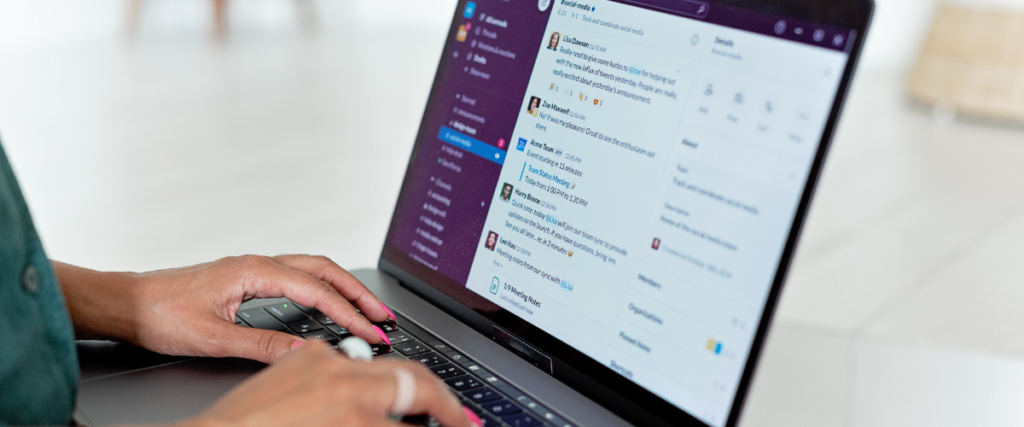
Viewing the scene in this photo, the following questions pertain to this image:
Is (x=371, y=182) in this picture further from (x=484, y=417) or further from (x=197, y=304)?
(x=484, y=417)

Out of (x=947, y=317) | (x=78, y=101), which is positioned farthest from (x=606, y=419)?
(x=78, y=101)

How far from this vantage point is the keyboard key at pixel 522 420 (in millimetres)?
561

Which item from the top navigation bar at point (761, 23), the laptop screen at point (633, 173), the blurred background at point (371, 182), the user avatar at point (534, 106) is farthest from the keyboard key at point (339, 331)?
the blurred background at point (371, 182)

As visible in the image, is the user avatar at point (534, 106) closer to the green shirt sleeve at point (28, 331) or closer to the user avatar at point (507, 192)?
the user avatar at point (507, 192)

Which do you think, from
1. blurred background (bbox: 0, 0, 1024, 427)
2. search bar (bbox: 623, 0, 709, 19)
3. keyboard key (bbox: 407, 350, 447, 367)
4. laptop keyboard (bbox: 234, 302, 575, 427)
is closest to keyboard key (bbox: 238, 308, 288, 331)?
laptop keyboard (bbox: 234, 302, 575, 427)

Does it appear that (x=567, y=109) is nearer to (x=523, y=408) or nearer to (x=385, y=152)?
(x=523, y=408)

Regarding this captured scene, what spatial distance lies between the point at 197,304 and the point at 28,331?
150 mm

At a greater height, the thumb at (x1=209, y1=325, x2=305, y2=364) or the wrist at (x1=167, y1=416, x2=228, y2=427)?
the wrist at (x1=167, y1=416, x2=228, y2=427)

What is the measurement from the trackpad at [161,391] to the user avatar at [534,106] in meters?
0.29

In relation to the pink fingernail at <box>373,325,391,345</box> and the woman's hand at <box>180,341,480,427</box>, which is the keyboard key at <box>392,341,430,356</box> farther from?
the woman's hand at <box>180,341,480,427</box>

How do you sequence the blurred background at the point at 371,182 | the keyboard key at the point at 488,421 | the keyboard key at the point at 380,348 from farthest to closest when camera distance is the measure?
the blurred background at the point at 371,182 < the keyboard key at the point at 380,348 < the keyboard key at the point at 488,421

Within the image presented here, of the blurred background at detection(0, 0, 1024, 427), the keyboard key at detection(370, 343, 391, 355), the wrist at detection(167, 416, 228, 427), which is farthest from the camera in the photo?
the blurred background at detection(0, 0, 1024, 427)

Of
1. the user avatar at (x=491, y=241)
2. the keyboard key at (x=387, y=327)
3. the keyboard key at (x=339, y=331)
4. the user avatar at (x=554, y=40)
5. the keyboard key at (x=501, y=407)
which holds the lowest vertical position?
the keyboard key at (x=339, y=331)

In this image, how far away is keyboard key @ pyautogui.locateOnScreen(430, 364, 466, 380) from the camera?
625 millimetres
